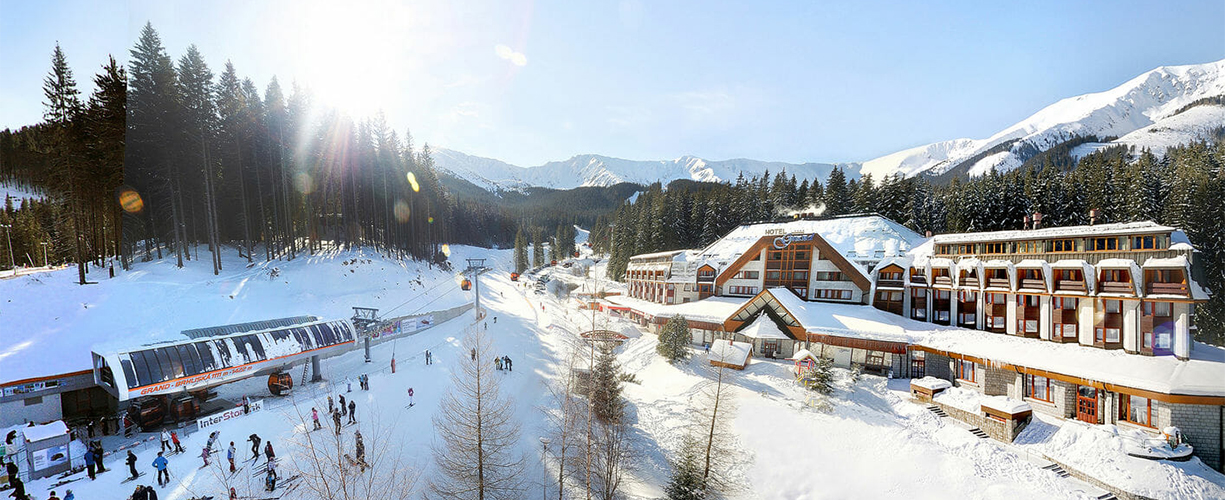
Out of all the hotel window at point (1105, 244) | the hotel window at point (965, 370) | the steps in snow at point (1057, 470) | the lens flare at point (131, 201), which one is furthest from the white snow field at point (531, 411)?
the hotel window at point (1105, 244)

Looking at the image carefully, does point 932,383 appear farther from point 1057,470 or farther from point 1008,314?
point 1008,314

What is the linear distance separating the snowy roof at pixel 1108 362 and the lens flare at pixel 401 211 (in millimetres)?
69079

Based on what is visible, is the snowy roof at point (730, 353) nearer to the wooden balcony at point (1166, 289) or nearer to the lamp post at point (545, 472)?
the lamp post at point (545, 472)

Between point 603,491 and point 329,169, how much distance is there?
58.0 m

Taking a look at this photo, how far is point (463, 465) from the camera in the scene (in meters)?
16.9

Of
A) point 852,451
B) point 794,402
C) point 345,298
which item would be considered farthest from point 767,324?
point 345,298

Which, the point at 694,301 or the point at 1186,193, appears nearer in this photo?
the point at 1186,193

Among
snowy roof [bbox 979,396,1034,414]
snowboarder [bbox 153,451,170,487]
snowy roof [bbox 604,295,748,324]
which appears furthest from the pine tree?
snowboarder [bbox 153,451,170,487]

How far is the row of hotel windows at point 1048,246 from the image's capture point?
2273cm

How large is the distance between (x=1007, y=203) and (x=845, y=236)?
1672cm

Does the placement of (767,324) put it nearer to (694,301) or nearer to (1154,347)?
(694,301)

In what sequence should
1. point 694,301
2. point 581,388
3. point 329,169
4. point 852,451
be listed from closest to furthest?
point 852,451 → point 581,388 → point 694,301 → point 329,169

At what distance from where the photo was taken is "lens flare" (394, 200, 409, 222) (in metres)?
66.2

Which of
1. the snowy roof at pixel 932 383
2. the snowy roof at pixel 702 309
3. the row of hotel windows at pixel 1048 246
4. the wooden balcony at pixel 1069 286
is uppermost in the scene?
the row of hotel windows at pixel 1048 246
